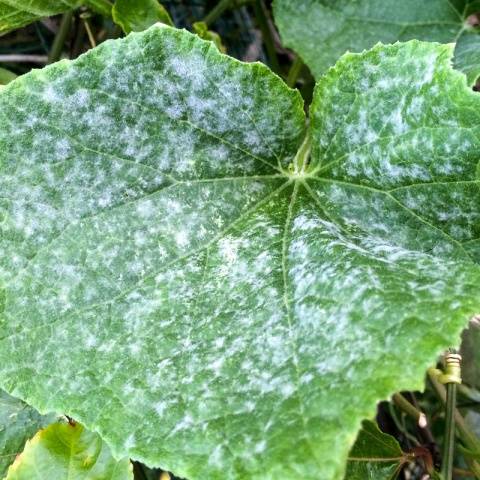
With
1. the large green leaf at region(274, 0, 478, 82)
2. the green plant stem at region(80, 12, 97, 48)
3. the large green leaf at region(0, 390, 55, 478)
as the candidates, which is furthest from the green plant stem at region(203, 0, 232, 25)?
the large green leaf at region(0, 390, 55, 478)

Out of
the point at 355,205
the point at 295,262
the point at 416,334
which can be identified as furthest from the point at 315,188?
the point at 416,334

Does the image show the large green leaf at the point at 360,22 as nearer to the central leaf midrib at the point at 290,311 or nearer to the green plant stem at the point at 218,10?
the green plant stem at the point at 218,10

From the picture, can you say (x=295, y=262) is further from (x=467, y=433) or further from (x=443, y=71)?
(x=467, y=433)

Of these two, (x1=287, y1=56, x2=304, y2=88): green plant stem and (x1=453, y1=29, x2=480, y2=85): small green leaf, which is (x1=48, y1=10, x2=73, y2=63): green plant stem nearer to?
(x1=287, y1=56, x2=304, y2=88): green plant stem

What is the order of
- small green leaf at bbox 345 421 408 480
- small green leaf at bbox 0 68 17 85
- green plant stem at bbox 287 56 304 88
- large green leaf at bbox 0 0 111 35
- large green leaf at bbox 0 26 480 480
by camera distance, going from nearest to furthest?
large green leaf at bbox 0 26 480 480, small green leaf at bbox 345 421 408 480, large green leaf at bbox 0 0 111 35, small green leaf at bbox 0 68 17 85, green plant stem at bbox 287 56 304 88

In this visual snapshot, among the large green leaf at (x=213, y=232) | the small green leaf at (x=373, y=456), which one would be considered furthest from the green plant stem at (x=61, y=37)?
the small green leaf at (x=373, y=456)

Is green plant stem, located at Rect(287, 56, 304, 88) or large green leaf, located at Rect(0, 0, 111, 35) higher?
large green leaf, located at Rect(0, 0, 111, 35)
